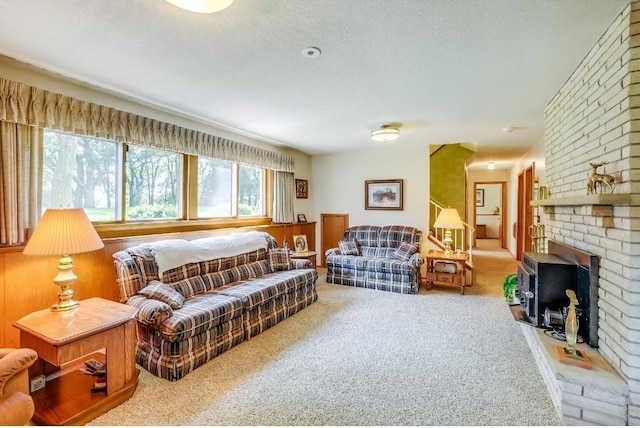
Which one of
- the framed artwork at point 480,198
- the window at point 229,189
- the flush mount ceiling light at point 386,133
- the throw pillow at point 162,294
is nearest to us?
the throw pillow at point 162,294

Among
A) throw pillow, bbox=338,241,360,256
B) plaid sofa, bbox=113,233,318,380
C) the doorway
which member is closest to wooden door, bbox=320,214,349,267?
throw pillow, bbox=338,241,360,256

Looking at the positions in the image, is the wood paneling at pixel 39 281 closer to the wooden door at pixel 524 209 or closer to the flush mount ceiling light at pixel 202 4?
the flush mount ceiling light at pixel 202 4

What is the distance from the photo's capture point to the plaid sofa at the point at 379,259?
14.7 feet

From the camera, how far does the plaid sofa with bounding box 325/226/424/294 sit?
448cm

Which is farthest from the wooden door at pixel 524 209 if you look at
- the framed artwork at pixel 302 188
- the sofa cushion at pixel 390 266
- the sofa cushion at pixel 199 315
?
the sofa cushion at pixel 199 315

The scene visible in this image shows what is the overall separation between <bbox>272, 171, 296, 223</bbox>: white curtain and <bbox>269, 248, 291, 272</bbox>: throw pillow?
1.18 meters

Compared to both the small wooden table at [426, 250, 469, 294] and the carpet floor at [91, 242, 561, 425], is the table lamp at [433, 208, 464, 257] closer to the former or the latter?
the small wooden table at [426, 250, 469, 294]

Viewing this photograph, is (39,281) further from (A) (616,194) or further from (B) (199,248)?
(A) (616,194)

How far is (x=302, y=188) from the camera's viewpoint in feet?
19.7

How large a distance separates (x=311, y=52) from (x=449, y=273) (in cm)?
377

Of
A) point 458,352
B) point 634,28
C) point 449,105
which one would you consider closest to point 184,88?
point 449,105

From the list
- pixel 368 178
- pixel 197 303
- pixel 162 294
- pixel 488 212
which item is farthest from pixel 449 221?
pixel 488 212

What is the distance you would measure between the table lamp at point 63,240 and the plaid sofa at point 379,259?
3.48m

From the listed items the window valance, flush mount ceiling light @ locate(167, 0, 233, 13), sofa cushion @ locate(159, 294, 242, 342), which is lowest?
sofa cushion @ locate(159, 294, 242, 342)
